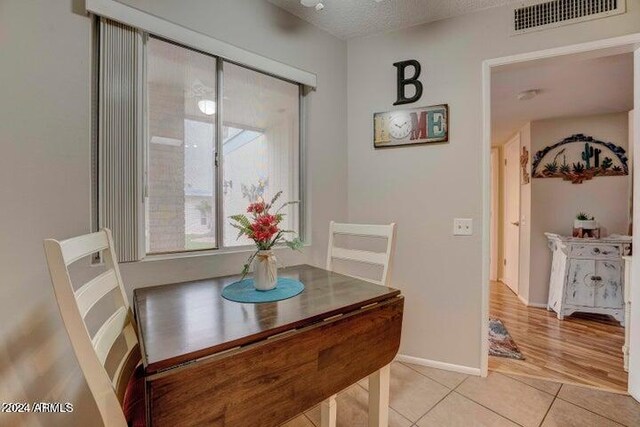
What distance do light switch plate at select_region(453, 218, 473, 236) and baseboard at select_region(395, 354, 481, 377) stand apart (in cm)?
95

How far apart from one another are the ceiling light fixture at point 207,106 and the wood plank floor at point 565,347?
8.54 feet

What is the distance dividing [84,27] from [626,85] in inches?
161

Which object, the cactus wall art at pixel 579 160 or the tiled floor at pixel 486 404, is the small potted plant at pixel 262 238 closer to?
the tiled floor at pixel 486 404

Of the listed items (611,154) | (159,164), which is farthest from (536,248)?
(159,164)

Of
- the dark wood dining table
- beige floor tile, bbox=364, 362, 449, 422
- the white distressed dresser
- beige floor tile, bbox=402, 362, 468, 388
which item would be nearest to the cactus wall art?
the white distressed dresser

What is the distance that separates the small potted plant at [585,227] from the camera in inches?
A: 129

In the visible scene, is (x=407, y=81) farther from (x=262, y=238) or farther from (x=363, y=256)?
(x=262, y=238)

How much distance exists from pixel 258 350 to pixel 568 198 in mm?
4170

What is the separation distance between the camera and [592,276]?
320 centimetres

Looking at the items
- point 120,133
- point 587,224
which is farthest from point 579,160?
point 120,133

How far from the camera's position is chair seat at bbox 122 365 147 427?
0.94m

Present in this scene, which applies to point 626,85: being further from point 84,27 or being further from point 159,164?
point 84,27

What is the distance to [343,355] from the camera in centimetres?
114

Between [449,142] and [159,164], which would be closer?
[159,164]
